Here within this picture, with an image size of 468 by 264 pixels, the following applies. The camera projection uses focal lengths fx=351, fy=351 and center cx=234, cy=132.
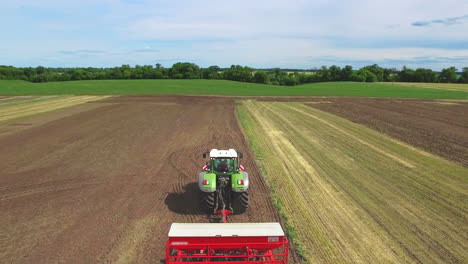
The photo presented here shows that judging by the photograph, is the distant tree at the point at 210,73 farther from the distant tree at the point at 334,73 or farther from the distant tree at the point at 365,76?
the distant tree at the point at 365,76

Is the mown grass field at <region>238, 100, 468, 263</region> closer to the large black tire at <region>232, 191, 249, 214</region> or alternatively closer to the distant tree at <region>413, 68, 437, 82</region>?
the large black tire at <region>232, 191, 249, 214</region>

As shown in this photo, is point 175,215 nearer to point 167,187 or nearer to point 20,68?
point 167,187

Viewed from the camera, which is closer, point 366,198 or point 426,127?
point 366,198

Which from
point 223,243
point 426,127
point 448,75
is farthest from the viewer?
point 448,75

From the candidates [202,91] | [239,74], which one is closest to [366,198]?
[202,91]

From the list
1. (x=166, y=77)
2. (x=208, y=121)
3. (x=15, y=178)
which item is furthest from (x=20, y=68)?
(x=15, y=178)

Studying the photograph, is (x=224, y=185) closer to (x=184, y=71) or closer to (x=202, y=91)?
(x=202, y=91)
